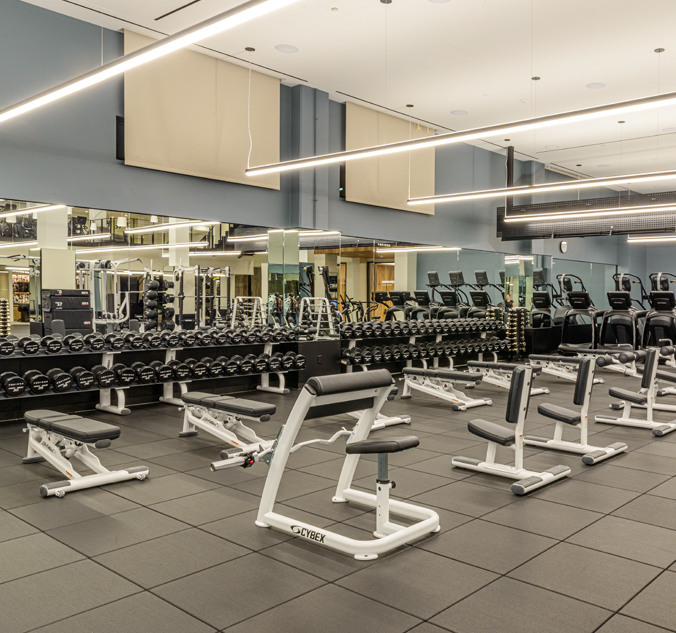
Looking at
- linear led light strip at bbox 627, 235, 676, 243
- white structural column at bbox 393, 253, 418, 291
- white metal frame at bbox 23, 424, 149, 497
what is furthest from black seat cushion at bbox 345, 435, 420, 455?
linear led light strip at bbox 627, 235, 676, 243

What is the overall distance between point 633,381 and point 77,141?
824cm

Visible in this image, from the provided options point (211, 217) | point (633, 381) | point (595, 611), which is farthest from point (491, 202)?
point (595, 611)

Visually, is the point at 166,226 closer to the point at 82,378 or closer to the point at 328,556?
the point at 82,378

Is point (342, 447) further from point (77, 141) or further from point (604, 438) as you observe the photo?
point (77, 141)

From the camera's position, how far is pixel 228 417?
5070mm

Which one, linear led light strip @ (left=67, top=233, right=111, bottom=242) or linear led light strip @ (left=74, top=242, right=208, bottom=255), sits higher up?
linear led light strip @ (left=67, top=233, right=111, bottom=242)

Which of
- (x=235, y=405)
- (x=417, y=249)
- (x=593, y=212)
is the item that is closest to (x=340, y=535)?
(x=235, y=405)

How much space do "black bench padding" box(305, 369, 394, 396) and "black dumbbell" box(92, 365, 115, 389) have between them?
3.64m

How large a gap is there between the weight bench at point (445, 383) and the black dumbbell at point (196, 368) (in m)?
2.39

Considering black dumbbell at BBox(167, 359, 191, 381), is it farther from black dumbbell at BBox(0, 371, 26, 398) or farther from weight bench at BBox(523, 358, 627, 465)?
weight bench at BBox(523, 358, 627, 465)

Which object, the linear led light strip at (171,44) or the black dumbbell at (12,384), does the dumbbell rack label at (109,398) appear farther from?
the linear led light strip at (171,44)

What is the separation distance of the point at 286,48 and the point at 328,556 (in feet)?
19.2

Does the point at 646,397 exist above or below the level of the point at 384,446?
below

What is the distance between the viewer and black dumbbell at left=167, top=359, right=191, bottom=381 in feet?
21.4
